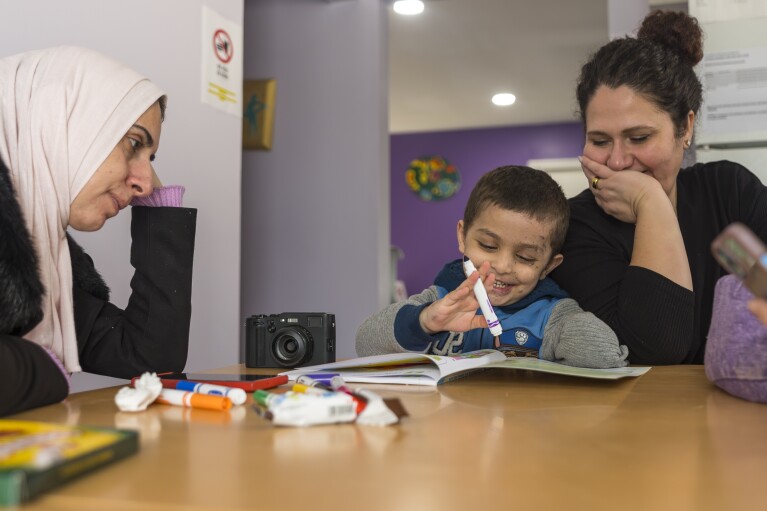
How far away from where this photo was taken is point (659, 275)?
1.12m

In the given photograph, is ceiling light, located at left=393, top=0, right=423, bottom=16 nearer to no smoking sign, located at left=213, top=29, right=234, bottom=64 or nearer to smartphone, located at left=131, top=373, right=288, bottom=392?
no smoking sign, located at left=213, top=29, right=234, bottom=64

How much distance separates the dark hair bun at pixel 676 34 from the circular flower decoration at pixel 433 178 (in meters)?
6.04

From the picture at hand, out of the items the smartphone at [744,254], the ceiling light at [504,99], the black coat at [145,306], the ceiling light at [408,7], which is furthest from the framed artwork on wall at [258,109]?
the ceiling light at [504,99]

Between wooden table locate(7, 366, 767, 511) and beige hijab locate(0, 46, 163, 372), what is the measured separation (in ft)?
0.94

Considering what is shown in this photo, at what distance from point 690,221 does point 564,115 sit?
230 inches

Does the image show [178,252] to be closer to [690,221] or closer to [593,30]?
[690,221]

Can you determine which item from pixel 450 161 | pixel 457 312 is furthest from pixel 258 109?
pixel 450 161

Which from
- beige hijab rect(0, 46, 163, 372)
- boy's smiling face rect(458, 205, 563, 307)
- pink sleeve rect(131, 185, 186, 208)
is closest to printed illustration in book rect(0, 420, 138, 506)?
beige hijab rect(0, 46, 163, 372)

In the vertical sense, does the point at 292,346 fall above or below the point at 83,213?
below

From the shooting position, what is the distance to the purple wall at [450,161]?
720cm

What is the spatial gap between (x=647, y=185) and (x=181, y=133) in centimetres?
111

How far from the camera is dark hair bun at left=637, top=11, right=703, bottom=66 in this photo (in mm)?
1421

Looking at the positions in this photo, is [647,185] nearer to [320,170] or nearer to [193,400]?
[193,400]

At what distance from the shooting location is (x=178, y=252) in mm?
1160
